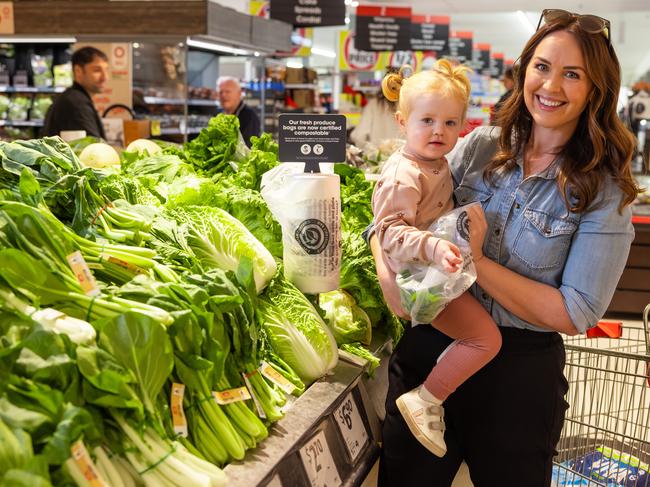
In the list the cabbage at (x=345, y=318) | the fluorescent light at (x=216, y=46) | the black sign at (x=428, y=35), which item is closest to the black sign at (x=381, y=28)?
the black sign at (x=428, y=35)

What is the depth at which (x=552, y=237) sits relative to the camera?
1952 millimetres

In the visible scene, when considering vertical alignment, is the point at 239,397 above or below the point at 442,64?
below

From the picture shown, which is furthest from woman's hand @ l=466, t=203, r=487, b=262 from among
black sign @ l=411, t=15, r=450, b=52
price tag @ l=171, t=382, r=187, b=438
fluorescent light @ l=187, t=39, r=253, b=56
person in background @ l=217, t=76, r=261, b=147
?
black sign @ l=411, t=15, r=450, b=52

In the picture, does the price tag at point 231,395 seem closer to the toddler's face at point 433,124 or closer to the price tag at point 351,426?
the price tag at point 351,426

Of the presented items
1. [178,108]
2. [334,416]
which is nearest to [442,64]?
[334,416]

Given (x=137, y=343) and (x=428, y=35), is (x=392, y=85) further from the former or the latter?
(x=428, y=35)

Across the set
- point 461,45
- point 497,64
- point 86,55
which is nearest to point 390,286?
point 86,55

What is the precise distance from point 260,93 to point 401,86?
8161 millimetres

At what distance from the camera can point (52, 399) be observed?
116 cm

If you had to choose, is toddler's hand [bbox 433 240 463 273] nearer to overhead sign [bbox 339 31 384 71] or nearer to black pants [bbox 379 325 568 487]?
black pants [bbox 379 325 568 487]

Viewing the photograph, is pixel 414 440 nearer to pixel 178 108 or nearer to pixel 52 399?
pixel 52 399

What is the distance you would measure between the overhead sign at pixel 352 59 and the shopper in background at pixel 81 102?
28.5 ft

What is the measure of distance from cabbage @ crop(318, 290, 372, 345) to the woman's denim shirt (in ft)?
1.70

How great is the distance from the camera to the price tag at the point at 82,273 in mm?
1466
